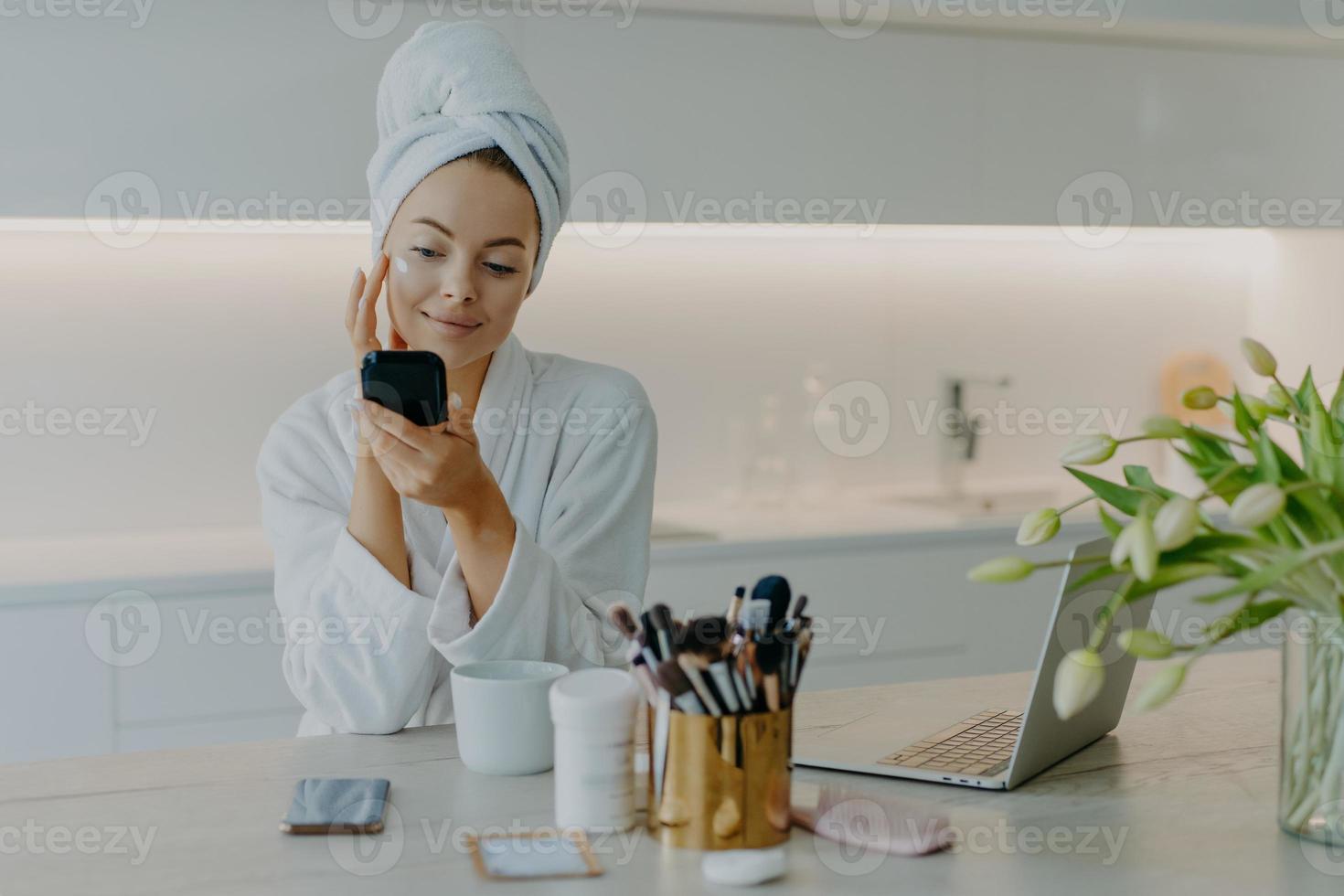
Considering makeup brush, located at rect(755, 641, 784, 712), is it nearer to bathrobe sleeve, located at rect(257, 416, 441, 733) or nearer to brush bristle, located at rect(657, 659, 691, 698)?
brush bristle, located at rect(657, 659, 691, 698)

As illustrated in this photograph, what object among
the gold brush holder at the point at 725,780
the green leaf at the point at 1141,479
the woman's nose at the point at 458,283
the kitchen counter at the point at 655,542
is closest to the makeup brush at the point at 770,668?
the gold brush holder at the point at 725,780

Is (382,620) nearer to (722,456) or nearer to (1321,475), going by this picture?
(1321,475)

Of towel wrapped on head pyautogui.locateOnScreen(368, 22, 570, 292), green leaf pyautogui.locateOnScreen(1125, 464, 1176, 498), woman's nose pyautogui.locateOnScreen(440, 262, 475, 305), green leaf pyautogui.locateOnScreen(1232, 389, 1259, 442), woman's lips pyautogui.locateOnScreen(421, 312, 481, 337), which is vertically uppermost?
towel wrapped on head pyautogui.locateOnScreen(368, 22, 570, 292)

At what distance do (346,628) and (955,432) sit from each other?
2307mm

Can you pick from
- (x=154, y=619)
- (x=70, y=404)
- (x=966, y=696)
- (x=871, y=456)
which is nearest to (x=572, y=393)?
(x=966, y=696)

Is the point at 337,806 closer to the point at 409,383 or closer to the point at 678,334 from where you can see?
the point at 409,383

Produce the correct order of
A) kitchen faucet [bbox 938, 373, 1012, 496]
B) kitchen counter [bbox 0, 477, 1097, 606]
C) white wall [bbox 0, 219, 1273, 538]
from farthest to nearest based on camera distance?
1. kitchen faucet [bbox 938, 373, 1012, 496]
2. white wall [bbox 0, 219, 1273, 538]
3. kitchen counter [bbox 0, 477, 1097, 606]

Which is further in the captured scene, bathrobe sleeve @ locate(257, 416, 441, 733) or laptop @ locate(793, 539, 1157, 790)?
bathrobe sleeve @ locate(257, 416, 441, 733)

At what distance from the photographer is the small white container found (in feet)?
3.36

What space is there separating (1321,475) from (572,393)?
0.97 meters

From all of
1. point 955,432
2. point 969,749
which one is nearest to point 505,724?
point 969,749

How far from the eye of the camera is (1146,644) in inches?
36.4

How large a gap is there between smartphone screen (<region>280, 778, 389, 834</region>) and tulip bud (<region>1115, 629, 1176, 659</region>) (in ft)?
1.90

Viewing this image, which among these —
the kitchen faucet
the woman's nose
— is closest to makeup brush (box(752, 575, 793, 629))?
the woman's nose
